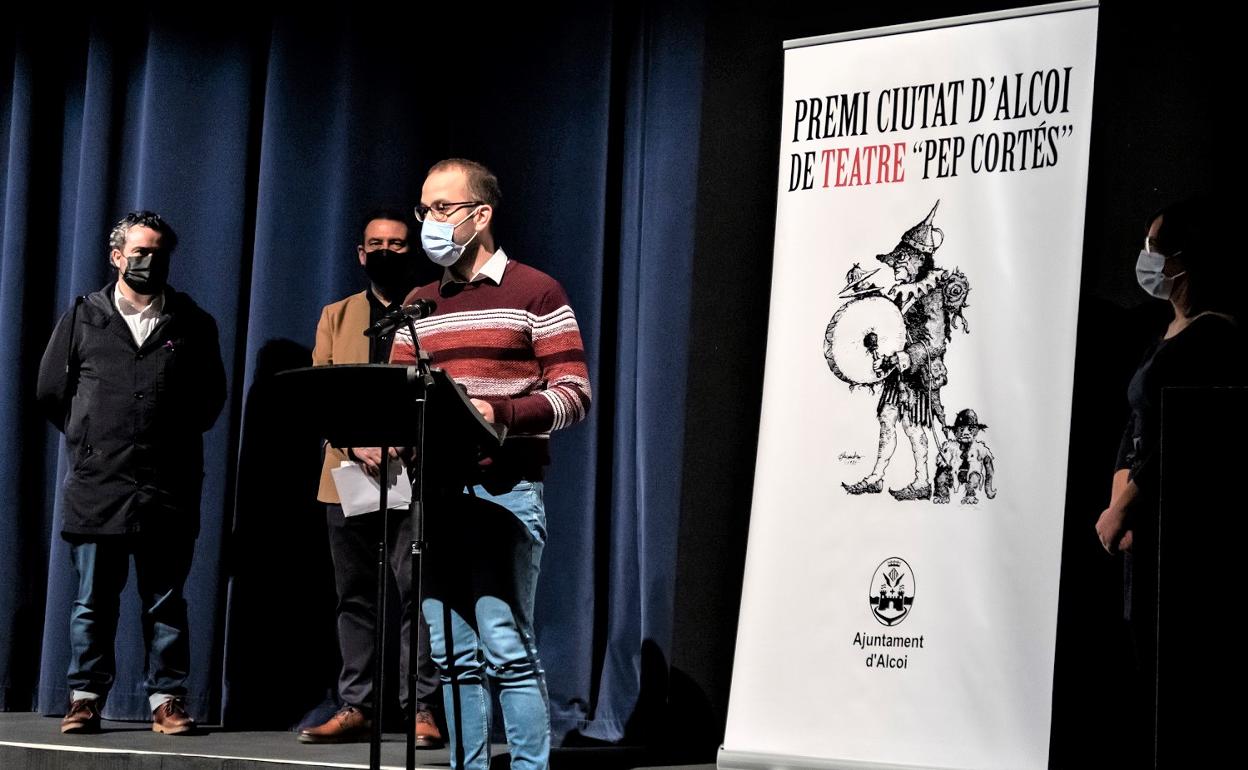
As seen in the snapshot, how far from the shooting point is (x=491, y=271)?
9.97 ft

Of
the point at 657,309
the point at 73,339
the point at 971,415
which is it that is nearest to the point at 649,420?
the point at 657,309

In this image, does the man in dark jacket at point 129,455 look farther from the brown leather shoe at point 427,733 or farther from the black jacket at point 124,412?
the brown leather shoe at point 427,733

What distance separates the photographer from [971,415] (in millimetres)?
3441

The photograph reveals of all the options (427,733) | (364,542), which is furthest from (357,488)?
(427,733)

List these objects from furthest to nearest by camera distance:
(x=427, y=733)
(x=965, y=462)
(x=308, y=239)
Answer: (x=308, y=239)
(x=427, y=733)
(x=965, y=462)

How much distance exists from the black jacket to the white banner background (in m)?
1.87

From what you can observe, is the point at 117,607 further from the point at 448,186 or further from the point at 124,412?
the point at 448,186

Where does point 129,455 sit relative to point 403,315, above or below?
below

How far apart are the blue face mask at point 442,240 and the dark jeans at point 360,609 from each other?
124 centimetres

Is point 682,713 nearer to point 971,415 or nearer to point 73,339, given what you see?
point 971,415

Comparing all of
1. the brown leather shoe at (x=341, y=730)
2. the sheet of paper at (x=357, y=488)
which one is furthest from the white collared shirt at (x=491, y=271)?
the brown leather shoe at (x=341, y=730)

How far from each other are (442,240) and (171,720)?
2091mm

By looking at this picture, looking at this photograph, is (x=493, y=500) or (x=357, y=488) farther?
(x=357, y=488)

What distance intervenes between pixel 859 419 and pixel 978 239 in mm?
557
